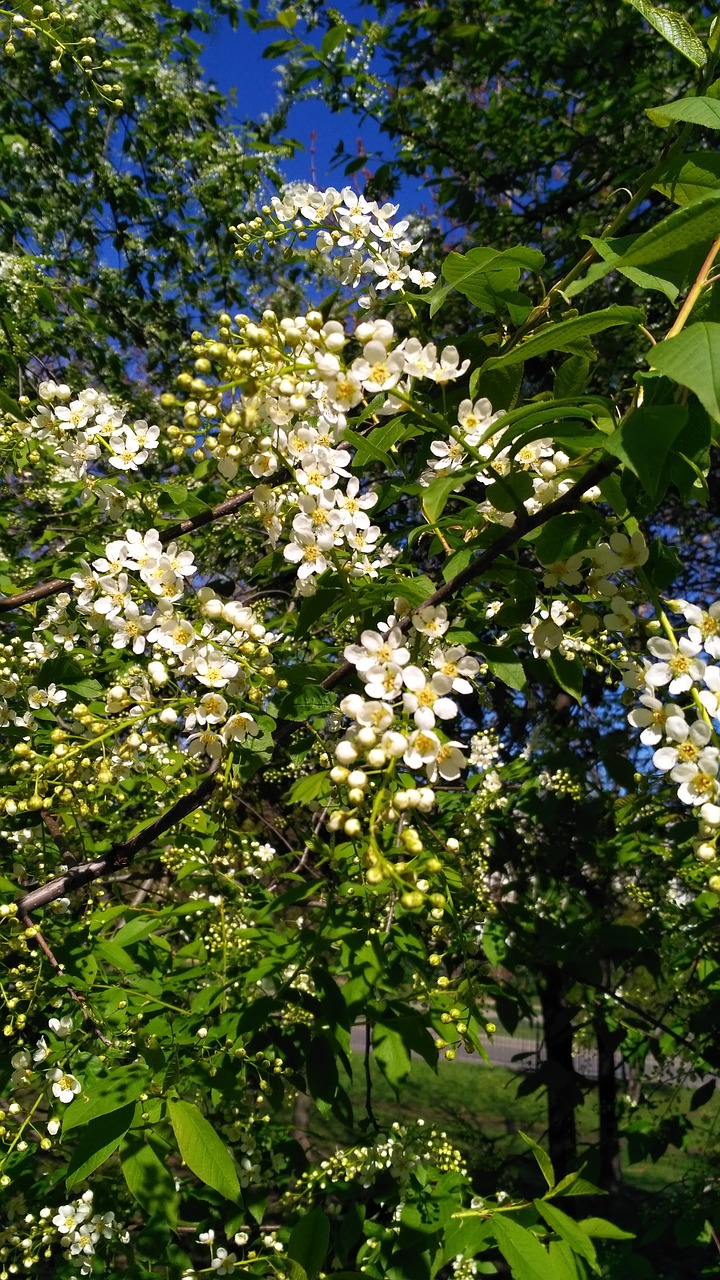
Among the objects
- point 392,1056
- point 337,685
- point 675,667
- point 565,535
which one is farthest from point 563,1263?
point 565,535

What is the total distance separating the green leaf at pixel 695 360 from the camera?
931mm

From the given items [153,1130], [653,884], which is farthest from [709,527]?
[153,1130]

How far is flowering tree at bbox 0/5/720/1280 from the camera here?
1.25 meters

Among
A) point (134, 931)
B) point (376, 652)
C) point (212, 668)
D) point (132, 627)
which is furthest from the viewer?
point (134, 931)

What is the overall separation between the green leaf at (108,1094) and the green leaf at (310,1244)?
1.71ft

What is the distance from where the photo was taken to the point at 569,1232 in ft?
6.71

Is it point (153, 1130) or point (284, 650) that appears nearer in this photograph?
point (153, 1130)

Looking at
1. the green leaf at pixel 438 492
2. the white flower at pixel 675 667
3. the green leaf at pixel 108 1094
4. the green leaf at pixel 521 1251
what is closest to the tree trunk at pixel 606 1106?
the green leaf at pixel 521 1251

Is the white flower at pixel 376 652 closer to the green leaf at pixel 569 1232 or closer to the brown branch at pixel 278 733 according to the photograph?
the brown branch at pixel 278 733

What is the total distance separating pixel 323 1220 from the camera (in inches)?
78.5

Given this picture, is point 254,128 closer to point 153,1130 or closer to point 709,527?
point 709,527

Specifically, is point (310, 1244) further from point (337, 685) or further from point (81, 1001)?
point (337, 685)

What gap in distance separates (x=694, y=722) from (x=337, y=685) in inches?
Result: 30.8

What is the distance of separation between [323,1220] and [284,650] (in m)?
1.49
